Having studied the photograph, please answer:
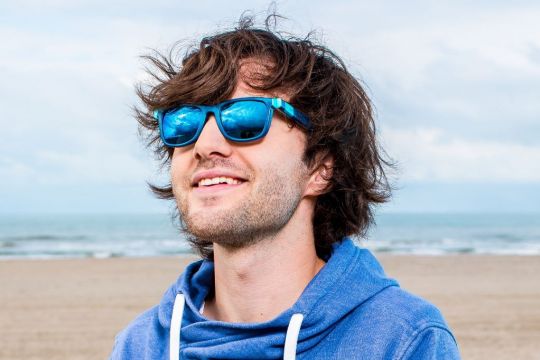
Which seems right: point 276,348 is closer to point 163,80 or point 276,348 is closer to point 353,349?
point 353,349

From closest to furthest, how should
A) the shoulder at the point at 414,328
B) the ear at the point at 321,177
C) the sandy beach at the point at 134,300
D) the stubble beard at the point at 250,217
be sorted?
the shoulder at the point at 414,328 → the stubble beard at the point at 250,217 → the ear at the point at 321,177 → the sandy beach at the point at 134,300

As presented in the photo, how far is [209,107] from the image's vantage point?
273cm

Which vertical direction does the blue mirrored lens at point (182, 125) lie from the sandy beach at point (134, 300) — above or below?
above

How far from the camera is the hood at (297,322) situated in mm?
2461

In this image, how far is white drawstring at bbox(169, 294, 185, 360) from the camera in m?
2.67

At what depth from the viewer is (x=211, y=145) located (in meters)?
2.67

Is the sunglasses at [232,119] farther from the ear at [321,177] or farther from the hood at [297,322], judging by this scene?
the hood at [297,322]

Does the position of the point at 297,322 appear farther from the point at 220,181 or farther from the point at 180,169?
the point at 180,169

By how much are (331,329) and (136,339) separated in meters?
0.80

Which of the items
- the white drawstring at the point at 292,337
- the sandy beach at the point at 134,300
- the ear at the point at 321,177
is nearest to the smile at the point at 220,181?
the ear at the point at 321,177

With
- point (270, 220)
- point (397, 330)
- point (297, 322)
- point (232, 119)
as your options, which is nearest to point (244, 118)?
point (232, 119)

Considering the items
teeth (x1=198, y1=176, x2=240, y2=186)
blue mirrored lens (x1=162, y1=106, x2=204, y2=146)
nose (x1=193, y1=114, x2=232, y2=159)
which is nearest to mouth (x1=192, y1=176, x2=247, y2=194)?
teeth (x1=198, y1=176, x2=240, y2=186)

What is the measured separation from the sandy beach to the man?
7.96 meters

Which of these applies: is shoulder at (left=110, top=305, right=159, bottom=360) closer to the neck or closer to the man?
the man
